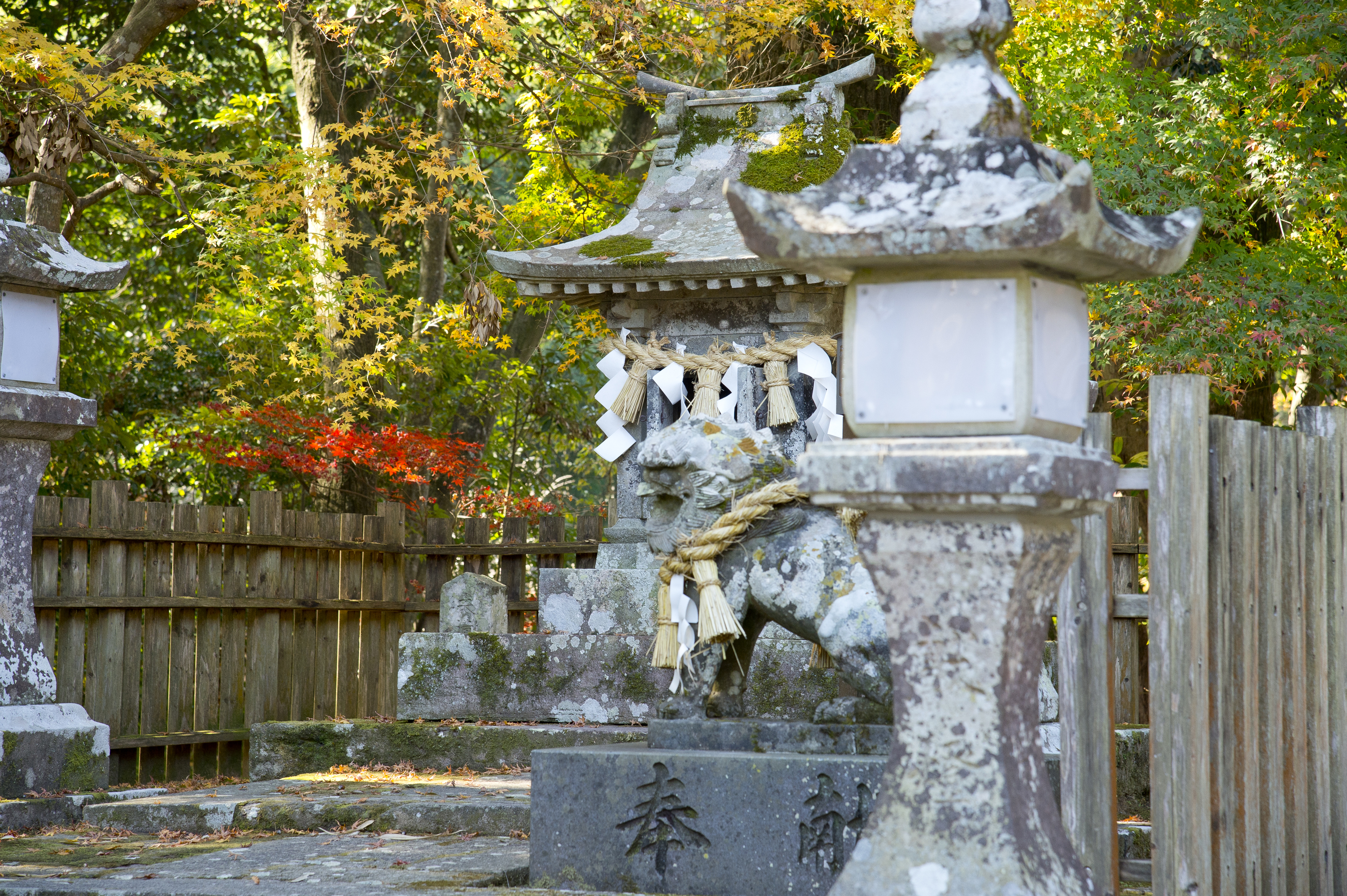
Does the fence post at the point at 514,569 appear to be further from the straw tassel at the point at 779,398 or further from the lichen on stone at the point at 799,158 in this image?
the lichen on stone at the point at 799,158

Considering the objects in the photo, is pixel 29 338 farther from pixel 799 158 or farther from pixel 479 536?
pixel 799 158

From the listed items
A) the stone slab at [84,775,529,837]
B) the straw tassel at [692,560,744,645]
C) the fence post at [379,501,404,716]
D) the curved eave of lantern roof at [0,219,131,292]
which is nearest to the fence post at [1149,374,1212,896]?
the straw tassel at [692,560,744,645]

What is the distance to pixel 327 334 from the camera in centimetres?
1029

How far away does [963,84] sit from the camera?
309 cm

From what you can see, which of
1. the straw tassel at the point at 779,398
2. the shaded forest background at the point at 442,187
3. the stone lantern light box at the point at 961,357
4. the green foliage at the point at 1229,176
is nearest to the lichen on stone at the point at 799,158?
the straw tassel at the point at 779,398

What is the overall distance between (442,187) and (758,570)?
7.55 metres

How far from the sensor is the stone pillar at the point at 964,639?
2.88 m

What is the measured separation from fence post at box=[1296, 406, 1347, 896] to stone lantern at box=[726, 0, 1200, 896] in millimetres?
1244

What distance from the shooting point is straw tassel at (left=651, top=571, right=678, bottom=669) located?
4305 millimetres

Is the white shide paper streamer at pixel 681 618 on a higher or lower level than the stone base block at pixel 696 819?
higher

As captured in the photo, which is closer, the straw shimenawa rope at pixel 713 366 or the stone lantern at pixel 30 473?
the stone lantern at pixel 30 473


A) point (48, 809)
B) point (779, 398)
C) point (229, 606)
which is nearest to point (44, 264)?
point (48, 809)

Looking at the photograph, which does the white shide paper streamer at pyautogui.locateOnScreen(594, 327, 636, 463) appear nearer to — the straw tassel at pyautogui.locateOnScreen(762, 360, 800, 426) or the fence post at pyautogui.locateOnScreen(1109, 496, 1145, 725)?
the straw tassel at pyautogui.locateOnScreen(762, 360, 800, 426)

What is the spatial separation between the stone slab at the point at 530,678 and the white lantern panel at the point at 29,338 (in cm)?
244
